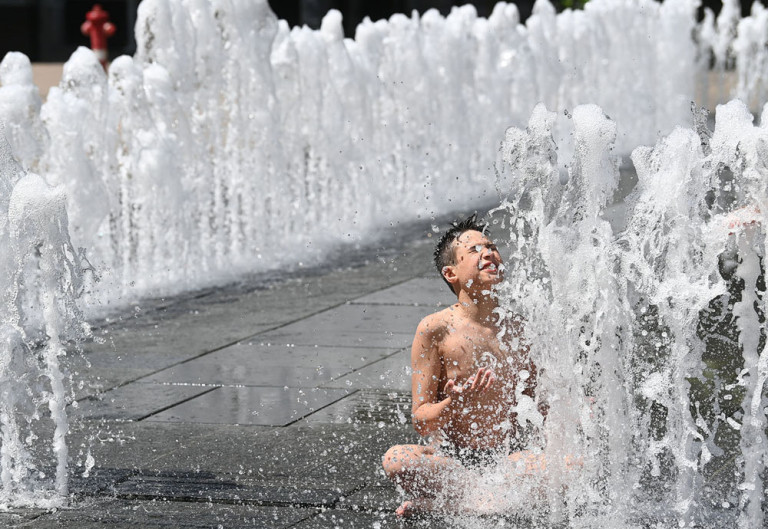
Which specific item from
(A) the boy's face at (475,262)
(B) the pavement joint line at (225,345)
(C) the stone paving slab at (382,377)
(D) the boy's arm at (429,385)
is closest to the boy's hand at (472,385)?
(D) the boy's arm at (429,385)

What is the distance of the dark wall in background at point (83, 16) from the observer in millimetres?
28094

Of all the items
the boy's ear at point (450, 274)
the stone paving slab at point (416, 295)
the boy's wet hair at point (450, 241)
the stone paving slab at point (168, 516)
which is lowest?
the stone paving slab at point (416, 295)

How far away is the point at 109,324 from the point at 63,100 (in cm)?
253

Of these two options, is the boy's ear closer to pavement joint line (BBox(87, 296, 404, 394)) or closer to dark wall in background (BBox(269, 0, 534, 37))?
pavement joint line (BBox(87, 296, 404, 394))

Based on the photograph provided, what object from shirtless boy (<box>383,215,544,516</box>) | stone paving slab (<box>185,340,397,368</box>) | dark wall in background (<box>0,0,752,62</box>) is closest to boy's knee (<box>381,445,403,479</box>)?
shirtless boy (<box>383,215,544,516</box>)

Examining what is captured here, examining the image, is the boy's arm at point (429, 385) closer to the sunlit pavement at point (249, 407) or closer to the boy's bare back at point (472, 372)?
the boy's bare back at point (472, 372)

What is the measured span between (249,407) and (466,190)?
8.08 meters

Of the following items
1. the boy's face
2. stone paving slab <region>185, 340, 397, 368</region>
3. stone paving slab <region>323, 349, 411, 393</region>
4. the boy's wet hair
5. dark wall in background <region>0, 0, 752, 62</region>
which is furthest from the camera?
dark wall in background <region>0, 0, 752, 62</region>

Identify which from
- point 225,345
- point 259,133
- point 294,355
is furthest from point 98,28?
point 294,355

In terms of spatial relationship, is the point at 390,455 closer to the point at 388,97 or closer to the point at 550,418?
the point at 550,418

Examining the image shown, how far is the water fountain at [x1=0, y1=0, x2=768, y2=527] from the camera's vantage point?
4.05m

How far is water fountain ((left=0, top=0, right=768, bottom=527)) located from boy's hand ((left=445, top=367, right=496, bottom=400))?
239 mm

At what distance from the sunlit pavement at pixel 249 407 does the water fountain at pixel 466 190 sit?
269 mm

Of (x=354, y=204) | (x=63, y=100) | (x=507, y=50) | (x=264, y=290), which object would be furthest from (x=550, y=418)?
(x=507, y=50)
